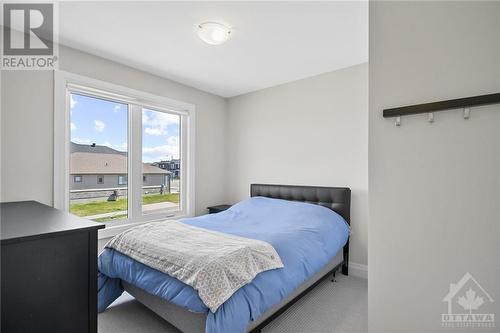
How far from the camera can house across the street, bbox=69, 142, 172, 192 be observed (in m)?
2.70

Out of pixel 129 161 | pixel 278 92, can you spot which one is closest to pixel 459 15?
pixel 278 92

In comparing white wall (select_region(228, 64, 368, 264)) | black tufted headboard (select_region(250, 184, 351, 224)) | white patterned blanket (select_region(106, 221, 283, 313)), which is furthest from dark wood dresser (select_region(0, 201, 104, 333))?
white wall (select_region(228, 64, 368, 264))

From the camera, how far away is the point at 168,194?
3.60 metres

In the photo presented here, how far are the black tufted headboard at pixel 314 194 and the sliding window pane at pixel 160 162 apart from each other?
46.6 inches

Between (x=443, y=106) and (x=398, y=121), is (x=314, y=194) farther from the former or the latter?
(x=443, y=106)

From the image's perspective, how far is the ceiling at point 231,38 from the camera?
1.94 m

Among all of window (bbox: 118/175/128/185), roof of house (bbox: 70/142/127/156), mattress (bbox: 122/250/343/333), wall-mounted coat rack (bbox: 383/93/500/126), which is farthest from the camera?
window (bbox: 118/175/128/185)

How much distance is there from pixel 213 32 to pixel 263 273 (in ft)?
6.40

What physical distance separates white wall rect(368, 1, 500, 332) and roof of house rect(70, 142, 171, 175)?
2802 mm

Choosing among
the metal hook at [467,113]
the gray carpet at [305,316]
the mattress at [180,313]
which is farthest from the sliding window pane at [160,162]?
the metal hook at [467,113]

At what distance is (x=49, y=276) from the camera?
0.95 meters

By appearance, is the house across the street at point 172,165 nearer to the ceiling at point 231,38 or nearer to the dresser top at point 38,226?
the ceiling at point 231,38

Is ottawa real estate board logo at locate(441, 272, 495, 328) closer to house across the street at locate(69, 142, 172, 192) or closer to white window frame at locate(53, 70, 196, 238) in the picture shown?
white window frame at locate(53, 70, 196, 238)

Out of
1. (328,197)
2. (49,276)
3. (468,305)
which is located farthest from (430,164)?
(328,197)
